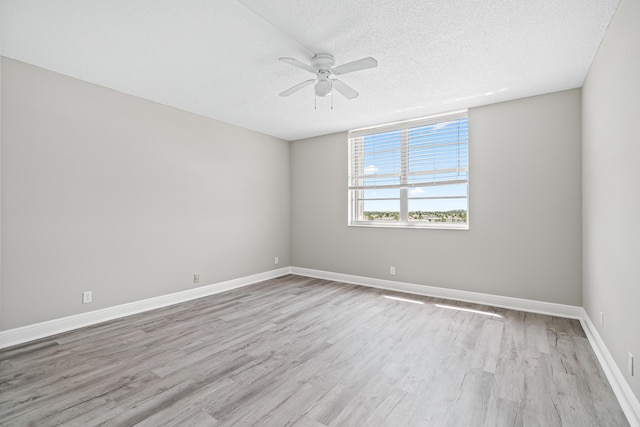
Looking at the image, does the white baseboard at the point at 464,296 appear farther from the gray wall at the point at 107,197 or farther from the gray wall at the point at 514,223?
the gray wall at the point at 107,197

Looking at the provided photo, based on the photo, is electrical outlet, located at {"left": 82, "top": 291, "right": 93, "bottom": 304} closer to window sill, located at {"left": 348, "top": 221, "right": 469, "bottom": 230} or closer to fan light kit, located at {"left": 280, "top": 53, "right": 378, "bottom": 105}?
fan light kit, located at {"left": 280, "top": 53, "right": 378, "bottom": 105}

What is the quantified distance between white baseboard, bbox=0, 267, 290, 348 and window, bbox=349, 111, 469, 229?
2.57 m

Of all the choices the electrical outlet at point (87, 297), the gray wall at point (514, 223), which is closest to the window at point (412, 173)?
the gray wall at point (514, 223)

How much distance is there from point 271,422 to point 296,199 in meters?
4.52

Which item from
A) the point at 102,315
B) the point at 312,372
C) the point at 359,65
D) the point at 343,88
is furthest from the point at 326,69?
the point at 102,315

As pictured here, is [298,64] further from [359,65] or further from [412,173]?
[412,173]

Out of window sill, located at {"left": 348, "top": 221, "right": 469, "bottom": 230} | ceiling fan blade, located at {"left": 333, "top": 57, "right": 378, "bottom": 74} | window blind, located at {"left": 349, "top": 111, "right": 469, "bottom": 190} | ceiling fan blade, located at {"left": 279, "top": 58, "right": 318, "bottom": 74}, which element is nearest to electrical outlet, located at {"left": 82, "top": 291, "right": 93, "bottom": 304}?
ceiling fan blade, located at {"left": 279, "top": 58, "right": 318, "bottom": 74}

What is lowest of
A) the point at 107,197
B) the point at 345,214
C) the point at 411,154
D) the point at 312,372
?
the point at 312,372

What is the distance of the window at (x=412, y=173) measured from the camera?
4.34 metres

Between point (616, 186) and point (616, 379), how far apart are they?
53.9 inches

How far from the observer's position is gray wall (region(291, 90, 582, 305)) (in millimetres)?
3516

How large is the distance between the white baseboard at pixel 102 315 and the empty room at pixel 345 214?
0.02m

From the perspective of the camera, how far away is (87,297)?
3.28 meters

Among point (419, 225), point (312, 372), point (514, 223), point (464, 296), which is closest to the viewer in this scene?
point (312, 372)
